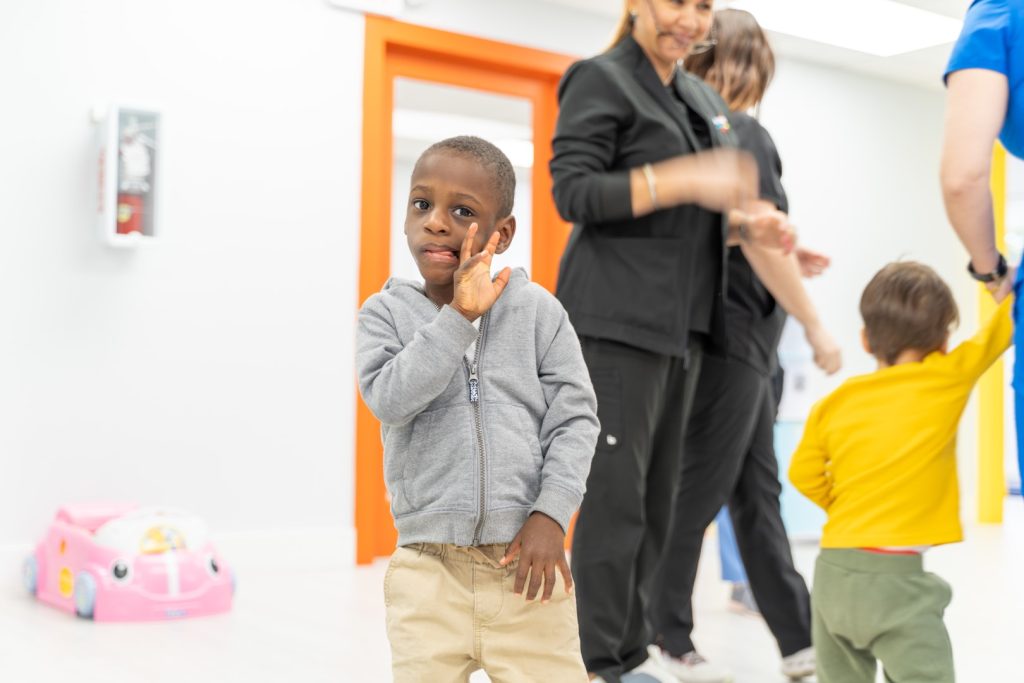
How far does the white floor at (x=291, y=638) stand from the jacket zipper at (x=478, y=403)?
131 cm

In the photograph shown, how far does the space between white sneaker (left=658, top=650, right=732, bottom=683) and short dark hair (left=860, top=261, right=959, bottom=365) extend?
90cm

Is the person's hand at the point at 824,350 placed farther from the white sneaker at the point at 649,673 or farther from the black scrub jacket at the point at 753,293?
the white sneaker at the point at 649,673

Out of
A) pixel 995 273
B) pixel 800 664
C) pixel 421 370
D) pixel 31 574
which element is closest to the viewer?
pixel 421 370

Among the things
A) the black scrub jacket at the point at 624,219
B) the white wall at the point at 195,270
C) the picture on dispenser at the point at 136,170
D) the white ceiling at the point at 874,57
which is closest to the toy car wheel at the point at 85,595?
the white wall at the point at 195,270

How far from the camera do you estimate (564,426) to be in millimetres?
1312

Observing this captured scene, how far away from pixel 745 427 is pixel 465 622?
3.99 feet

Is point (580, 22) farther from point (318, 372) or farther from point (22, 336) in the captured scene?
point (22, 336)

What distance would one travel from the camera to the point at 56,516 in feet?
11.3

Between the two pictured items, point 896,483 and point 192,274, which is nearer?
point 896,483

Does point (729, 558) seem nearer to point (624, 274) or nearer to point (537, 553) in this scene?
point (624, 274)

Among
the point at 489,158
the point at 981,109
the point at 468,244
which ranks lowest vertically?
the point at 468,244

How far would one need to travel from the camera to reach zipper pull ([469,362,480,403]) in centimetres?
128

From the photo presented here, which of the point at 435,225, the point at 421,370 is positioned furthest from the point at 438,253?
the point at 421,370

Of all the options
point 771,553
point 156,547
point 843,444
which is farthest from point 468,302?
point 156,547
